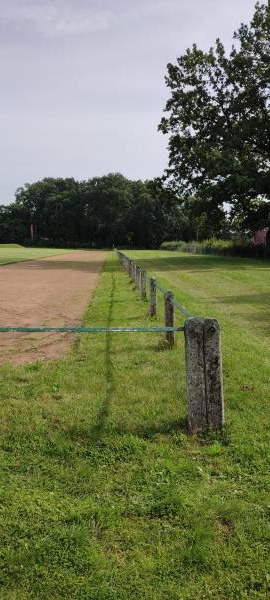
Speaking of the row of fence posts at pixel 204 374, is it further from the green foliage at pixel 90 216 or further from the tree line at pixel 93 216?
the green foliage at pixel 90 216

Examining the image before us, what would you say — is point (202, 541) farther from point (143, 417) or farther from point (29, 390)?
point (29, 390)

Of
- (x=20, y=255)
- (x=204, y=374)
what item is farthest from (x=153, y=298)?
(x=20, y=255)

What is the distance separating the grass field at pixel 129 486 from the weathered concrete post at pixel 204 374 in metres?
0.18

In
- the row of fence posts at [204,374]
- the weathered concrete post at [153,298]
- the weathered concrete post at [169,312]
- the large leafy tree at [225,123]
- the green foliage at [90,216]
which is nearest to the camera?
the row of fence posts at [204,374]

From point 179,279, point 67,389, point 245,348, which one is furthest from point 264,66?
point 67,389

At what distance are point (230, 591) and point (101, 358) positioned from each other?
5096 mm

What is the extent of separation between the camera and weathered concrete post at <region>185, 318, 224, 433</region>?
4930mm

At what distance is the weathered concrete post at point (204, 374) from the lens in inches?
194

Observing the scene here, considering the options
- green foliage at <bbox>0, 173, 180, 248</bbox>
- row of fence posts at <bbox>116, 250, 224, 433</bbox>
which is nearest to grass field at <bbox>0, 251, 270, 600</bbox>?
row of fence posts at <bbox>116, 250, 224, 433</bbox>

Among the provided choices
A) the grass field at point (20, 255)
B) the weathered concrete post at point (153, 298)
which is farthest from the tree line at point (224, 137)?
the weathered concrete post at point (153, 298)

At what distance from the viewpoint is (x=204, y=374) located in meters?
4.96

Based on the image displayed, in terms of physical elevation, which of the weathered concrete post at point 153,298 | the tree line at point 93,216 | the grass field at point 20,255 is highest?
the tree line at point 93,216

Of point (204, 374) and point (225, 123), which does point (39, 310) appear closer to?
point (204, 374)

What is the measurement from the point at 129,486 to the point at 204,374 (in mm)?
1415
